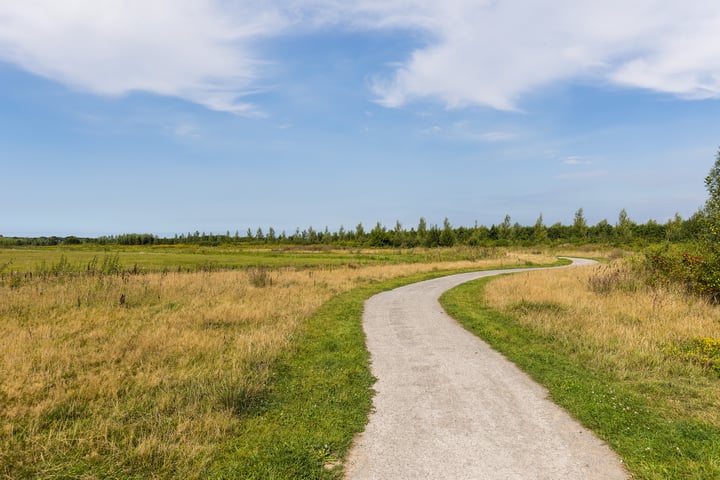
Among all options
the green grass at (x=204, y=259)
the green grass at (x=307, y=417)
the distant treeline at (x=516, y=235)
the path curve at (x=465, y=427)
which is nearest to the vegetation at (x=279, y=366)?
the green grass at (x=307, y=417)

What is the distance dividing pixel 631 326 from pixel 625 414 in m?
7.54

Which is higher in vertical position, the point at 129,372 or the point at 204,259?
the point at 204,259

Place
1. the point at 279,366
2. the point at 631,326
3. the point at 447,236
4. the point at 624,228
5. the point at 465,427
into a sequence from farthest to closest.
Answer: the point at 447,236 → the point at 624,228 → the point at 631,326 → the point at 279,366 → the point at 465,427

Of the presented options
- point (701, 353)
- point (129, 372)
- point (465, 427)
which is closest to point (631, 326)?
point (701, 353)

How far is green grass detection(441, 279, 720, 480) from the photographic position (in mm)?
5000

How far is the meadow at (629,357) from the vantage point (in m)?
5.54

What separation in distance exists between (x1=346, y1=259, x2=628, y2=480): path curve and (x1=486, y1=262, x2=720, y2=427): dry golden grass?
255 centimetres

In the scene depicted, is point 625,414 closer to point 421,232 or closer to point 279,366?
point 279,366

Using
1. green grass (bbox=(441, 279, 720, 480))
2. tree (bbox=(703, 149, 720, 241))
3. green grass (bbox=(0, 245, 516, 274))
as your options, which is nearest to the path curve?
green grass (bbox=(441, 279, 720, 480))

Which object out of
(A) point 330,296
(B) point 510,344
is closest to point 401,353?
(B) point 510,344

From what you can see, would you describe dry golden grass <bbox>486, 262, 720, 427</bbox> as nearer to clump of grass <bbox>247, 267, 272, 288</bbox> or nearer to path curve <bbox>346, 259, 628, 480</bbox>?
path curve <bbox>346, 259, 628, 480</bbox>

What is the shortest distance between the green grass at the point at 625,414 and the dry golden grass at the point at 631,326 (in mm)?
310

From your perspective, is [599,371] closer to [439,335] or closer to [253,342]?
[439,335]

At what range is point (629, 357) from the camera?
941 centimetres
